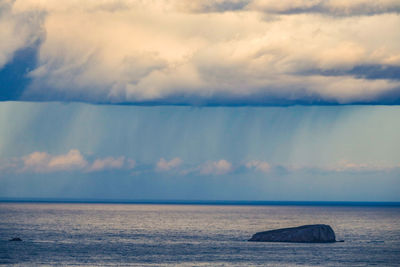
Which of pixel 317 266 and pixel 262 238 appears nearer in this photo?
pixel 317 266

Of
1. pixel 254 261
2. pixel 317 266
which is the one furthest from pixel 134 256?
pixel 317 266

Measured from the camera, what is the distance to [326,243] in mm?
145000

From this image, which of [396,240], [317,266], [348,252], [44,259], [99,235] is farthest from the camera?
[99,235]

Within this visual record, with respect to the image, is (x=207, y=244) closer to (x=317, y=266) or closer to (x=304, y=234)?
(x=304, y=234)

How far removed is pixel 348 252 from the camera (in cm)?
12731

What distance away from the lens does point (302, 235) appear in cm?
14400

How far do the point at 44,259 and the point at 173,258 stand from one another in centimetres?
2067

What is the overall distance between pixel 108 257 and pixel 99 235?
57.6m

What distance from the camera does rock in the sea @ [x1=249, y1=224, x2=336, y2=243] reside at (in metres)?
144

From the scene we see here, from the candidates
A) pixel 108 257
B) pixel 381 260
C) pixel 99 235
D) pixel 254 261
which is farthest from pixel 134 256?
pixel 99 235

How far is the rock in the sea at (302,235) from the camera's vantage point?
144m

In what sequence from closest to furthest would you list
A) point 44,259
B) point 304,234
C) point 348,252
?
1. point 44,259
2. point 348,252
3. point 304,234

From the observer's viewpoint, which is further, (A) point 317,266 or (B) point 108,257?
(B) point 108,257

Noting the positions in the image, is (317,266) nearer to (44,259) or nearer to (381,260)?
(381,260)
